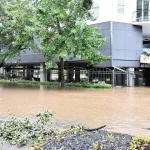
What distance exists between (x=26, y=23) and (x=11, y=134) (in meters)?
17.9

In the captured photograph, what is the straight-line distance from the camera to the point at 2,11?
23.8 m

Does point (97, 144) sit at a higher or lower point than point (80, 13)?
lower

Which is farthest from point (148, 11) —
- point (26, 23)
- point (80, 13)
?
point (26, 23)

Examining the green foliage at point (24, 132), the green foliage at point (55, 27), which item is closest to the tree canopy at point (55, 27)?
the green foliage at point (55, 27)

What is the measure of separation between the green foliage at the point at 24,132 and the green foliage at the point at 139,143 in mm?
1571

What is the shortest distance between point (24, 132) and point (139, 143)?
2.08 m

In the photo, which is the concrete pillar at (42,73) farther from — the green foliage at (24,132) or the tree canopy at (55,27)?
the green foliage at (24,132)

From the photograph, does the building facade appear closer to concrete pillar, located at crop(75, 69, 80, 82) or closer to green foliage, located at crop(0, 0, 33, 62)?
concrete pillar, located at crop(75, 69, 80, 82)

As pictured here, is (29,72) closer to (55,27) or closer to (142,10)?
(142,10)

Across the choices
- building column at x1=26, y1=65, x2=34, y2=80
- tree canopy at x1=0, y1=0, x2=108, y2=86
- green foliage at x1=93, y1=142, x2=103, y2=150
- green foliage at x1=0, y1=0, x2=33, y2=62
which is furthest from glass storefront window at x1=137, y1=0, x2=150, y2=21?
green foliage at x1=93, y1=142, x2=103, y2=150

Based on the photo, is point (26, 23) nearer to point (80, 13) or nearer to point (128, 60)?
point (80, 13)

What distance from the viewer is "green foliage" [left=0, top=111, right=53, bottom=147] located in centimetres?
516

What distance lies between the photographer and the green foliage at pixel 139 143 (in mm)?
4328

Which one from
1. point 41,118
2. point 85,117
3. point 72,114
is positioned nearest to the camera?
point 41,118
